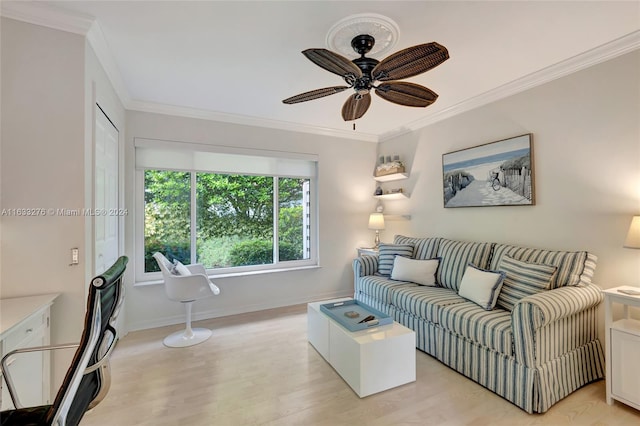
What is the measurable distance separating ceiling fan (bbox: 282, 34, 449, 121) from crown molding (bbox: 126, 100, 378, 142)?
173 centimetres

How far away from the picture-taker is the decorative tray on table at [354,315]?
2235mm

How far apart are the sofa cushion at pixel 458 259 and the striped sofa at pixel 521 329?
1cm

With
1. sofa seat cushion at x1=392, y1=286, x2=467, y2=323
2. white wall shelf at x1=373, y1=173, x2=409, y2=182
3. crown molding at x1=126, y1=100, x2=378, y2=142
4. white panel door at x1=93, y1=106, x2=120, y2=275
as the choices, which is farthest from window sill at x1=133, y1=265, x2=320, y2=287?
crown molding at x1=126, y1=100, x2=378, y2=142

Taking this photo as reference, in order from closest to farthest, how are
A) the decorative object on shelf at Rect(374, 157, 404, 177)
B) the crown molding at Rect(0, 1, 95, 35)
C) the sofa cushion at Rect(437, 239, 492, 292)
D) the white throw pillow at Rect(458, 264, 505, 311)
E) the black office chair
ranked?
the black office chair → the crown molding at Rect(0, 1, 95, 35) → the white throw pillow at Rect(458, 264, 505, 311) → the sofa cushion at Rect(437, 239, 492, 292) → the decorative object on shelf at Rect(374, 157, 404, 177)

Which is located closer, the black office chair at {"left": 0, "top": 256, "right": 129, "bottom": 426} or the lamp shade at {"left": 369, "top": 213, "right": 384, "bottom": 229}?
the black office chair at {"left": 0, "top": 256, "right": 129, "bottom": 426}

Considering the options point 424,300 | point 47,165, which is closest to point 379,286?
point 424,300

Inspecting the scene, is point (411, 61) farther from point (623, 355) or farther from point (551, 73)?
point (623, 355)

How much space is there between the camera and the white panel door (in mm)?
2234

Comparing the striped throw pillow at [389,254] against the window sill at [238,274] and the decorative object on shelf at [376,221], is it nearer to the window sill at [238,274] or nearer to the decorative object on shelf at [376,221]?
the decorative object on shelf at [376,221]

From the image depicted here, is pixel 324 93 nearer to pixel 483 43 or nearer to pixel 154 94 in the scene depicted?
pixel 483 43

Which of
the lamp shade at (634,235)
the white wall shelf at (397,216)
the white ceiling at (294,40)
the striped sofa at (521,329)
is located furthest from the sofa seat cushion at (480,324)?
the white ceiling at (294,40)

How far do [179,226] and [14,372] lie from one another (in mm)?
2169

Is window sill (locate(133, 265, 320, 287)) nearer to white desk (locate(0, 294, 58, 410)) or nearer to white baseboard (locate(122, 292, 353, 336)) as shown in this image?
white baseboard (locate(122, 292, 353, 336))

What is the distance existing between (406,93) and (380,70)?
0.35 m
